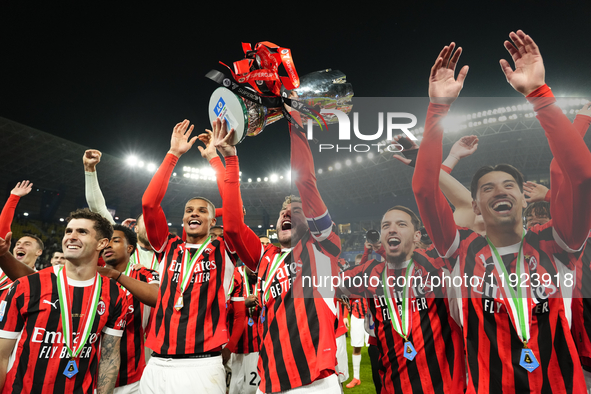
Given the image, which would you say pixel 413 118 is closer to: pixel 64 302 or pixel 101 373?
pixel 64 302

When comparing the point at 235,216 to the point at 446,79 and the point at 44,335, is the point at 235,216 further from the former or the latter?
the point at 446,79

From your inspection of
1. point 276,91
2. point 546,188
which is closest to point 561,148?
point 546,188

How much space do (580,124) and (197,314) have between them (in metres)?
3.15

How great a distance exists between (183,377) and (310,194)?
69.6 inches

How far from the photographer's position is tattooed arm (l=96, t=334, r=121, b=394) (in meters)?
2.71

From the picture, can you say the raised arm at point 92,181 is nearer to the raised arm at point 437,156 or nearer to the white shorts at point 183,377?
the white shorts at point 183,377

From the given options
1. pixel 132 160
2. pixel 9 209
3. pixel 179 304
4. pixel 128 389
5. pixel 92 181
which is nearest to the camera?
pixel 179 304

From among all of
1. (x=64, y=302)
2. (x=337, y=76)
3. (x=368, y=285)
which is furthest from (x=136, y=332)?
(x=337, y=76)

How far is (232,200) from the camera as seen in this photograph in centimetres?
282

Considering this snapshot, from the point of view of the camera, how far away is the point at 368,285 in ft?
9.21

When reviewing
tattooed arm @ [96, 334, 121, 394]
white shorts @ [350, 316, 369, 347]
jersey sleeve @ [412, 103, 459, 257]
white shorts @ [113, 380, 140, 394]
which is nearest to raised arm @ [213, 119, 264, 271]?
tattooed arm @ [96, 334, 121, 394]

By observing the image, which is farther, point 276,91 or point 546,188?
point 276,91

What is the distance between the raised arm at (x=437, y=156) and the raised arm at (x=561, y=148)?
325mm

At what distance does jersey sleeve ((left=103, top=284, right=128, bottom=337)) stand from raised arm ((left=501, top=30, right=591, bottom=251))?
3119 millimetres
